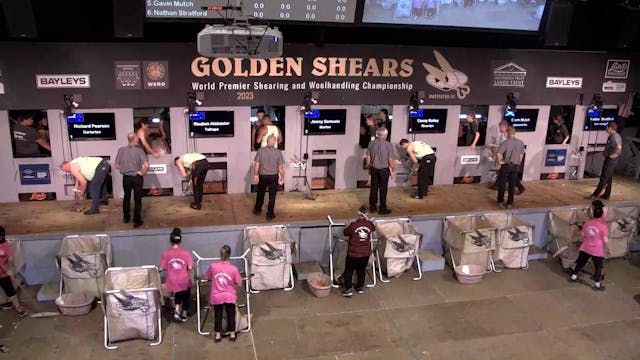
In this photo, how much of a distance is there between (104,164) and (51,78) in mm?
1683

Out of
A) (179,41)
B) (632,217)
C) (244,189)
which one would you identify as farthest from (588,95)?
(179,41)

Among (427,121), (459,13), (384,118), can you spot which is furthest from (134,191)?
(459,13)

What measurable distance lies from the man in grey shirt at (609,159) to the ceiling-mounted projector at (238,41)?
621 centimetres

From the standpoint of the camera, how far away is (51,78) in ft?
29.4

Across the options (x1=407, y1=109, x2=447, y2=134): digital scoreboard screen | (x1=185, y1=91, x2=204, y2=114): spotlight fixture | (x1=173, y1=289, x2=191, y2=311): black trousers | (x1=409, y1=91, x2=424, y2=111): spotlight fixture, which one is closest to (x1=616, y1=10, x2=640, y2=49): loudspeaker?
(x1=407, y1=109, x2=447, y2=134): digital scoreboard screen

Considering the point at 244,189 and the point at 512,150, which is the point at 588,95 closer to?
the point at 512,150

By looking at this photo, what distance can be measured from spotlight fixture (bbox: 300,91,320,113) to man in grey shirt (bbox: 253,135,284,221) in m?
1.46

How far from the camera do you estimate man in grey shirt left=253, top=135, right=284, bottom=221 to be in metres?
8.45

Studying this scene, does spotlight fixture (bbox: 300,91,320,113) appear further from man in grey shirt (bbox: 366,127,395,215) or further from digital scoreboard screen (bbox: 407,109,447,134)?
digital scoreboard screen (bbox: 407,109,447,134)

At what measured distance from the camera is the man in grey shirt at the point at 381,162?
8.89 meters

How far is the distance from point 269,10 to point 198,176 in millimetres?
2718

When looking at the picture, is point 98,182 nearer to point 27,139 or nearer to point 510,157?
point 27,139

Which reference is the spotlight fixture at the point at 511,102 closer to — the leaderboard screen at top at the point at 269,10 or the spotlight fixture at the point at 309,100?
the spotlight fixture at the point at 309,100

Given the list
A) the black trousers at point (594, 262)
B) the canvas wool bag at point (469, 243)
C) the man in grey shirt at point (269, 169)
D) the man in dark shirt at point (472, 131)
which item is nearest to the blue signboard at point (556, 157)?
the man in dark shirt at point (472, 131)
